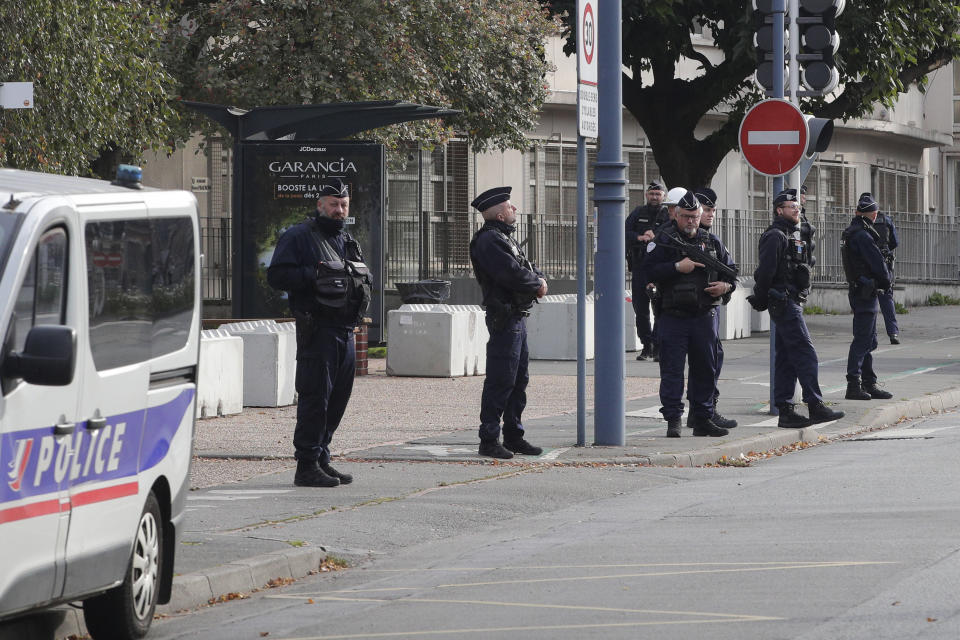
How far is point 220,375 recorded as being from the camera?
1555cm

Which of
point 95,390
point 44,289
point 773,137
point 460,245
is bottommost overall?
point 95,390

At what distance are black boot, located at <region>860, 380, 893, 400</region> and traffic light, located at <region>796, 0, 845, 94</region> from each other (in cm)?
301

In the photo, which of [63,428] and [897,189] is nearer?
[63,428]

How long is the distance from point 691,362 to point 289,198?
7168 mm

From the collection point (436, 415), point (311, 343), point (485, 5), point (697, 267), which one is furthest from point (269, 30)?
point (311, 343)

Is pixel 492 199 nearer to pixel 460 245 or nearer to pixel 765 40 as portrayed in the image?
pixel 765 40

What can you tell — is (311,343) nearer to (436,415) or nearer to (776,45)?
(436,415)

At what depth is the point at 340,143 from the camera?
64.2 ft

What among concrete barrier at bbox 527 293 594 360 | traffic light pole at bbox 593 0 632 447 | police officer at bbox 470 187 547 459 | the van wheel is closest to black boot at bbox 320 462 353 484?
police officer at bbox 470 187 547 459

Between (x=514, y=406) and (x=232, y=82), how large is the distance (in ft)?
46.3

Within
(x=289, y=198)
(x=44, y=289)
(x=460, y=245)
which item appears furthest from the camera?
(x=460, y=245)

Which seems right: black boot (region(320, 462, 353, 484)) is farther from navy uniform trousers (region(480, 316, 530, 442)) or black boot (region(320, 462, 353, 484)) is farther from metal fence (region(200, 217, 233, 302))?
metal fence (region(200, 217, 233, 302))

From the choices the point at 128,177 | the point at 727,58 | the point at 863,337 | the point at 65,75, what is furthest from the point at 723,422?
the point at 727,58

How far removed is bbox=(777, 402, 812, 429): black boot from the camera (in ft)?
48.0
